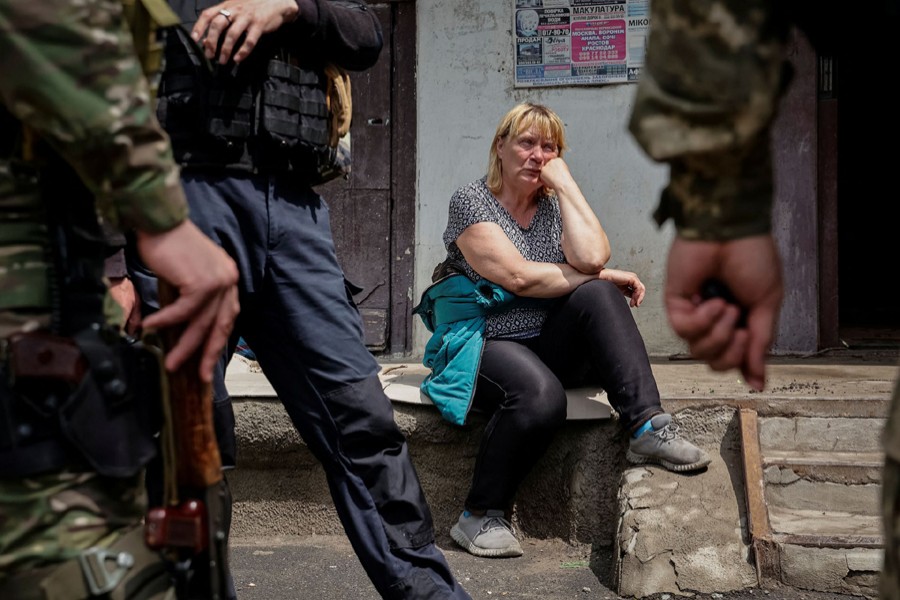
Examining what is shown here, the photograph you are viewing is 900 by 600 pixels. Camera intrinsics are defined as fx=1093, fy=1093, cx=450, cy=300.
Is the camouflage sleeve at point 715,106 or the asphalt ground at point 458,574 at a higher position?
the camouflage sleeve at point 715,106

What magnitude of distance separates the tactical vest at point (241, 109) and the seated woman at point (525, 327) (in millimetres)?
1469

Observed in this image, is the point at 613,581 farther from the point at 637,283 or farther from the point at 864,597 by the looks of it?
the point at 637,283

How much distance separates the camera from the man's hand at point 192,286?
152 cm

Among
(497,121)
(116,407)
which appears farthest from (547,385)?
(497,121)

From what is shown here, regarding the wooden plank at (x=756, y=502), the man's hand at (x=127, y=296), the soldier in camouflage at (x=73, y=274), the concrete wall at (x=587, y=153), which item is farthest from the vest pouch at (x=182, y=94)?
the concrete wall at (x=587, y=153)

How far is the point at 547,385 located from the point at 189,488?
7.73 ft

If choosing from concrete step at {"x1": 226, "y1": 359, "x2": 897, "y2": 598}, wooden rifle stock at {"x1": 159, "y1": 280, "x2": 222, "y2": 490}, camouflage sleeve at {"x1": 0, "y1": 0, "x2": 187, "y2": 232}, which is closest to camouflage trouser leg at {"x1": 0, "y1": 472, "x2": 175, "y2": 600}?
wooden rifle stock at {"x1": 159, "y1": 280, "x2": 222, "y2": 490}

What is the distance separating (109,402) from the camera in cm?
154

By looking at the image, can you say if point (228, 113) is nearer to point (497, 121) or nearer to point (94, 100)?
point (94, 100)

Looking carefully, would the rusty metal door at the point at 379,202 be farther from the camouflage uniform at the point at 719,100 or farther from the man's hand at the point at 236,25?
the camouflage uniform at the point at 719,100

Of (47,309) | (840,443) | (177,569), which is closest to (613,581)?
(840,443)

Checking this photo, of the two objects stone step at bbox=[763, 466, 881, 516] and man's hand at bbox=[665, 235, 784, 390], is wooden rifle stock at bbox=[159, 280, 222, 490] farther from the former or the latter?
stone step at bbox=[763, 466, 881, 516]

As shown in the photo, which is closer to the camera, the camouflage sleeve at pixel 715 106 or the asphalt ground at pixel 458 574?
the camouflage sleeve at pixel 715 106

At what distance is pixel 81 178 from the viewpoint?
1.54 meters
